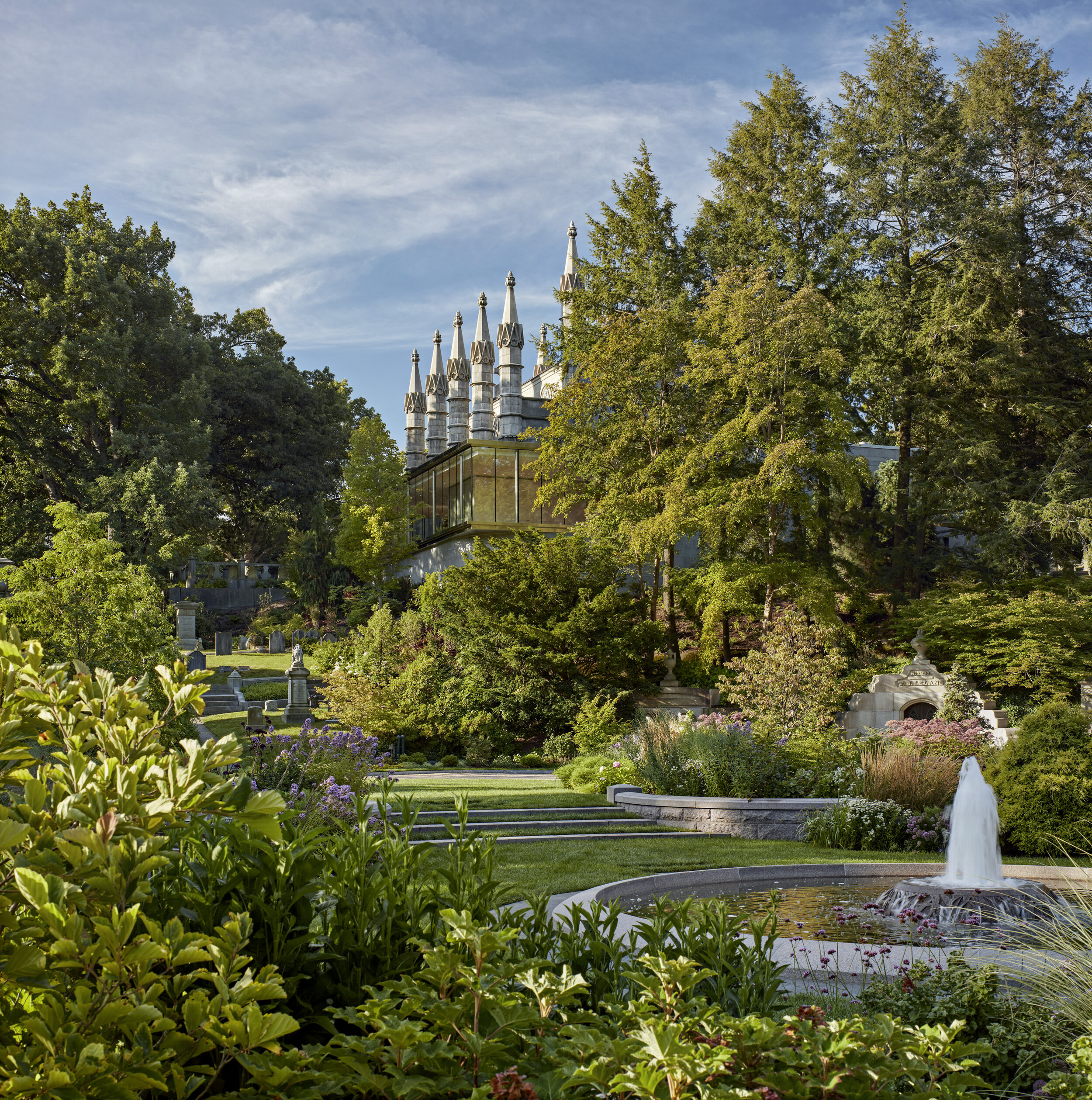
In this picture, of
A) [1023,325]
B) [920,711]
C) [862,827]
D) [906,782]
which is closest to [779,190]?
[1023,325]

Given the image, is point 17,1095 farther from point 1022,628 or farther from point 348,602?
point 348,602

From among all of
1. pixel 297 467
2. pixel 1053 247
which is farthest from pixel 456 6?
pixel 297 467

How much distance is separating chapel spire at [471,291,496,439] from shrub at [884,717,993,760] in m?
30.6

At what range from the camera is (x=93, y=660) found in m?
11.0

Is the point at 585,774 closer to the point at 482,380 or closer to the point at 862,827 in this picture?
the point at 862,827

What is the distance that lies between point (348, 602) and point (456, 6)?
29.4 meters

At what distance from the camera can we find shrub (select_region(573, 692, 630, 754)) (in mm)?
17719

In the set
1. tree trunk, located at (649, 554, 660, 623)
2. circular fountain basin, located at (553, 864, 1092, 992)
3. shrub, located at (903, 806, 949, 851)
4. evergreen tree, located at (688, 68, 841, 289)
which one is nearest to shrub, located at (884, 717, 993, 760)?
shrub, located at (903, 806, 949, 851)

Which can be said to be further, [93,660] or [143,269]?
[143,269]

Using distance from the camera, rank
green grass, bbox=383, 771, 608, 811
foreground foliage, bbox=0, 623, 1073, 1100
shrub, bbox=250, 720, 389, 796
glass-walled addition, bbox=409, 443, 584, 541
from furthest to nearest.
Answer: glass-walled addition, bbox=409, 443, 584, 541
green grass, bbox=383, 771, 608, 811
shrub, bbox=250, 720, 389, 796
foreground foliage, bbox=0, 623, 1073, 1100

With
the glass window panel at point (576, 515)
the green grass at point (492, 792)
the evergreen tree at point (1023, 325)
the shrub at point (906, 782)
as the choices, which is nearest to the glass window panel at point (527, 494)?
the glass window panel at point (576, 515)

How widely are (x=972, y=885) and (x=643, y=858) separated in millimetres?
3205

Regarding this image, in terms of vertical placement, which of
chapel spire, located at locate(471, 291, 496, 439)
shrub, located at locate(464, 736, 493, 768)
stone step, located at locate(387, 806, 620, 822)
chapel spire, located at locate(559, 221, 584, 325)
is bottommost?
shrub, located at locate(464, 736, 493, 768)

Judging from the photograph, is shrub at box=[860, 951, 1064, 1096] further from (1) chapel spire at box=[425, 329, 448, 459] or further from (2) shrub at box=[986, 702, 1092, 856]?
(1) chapel spire at box=[425, 329, 448, 459]
